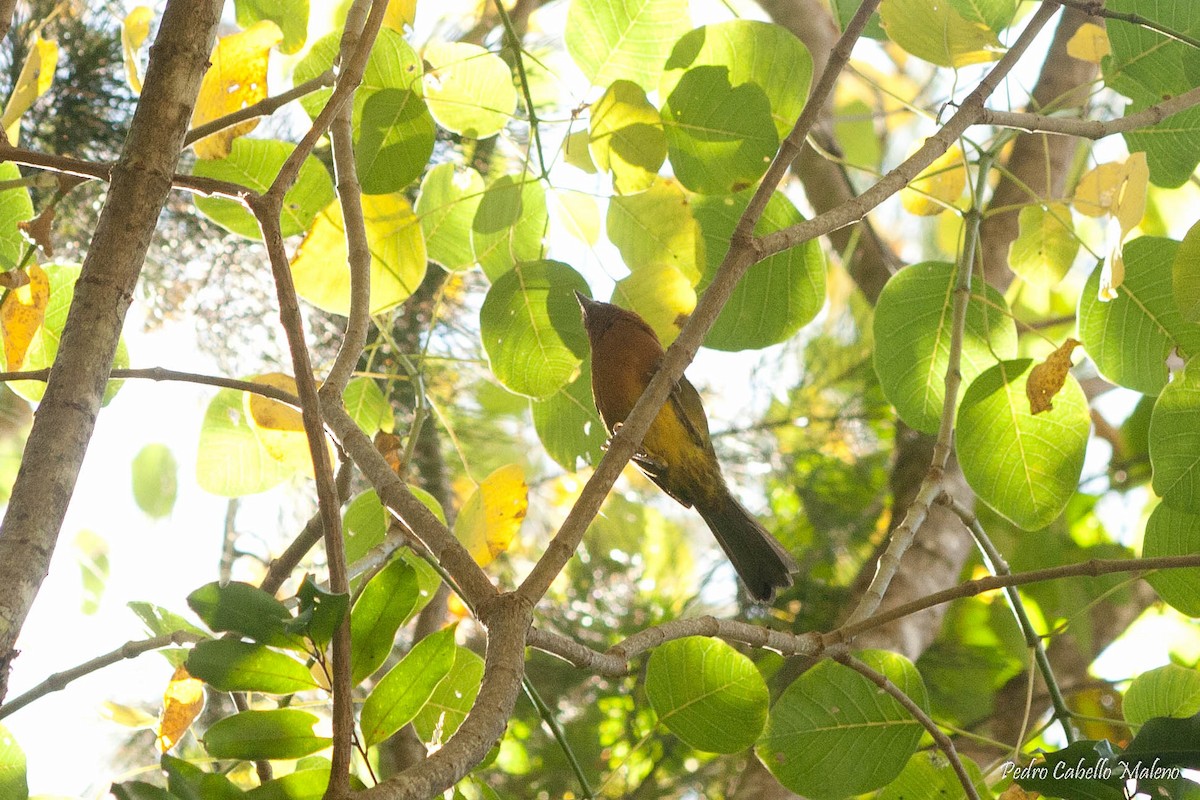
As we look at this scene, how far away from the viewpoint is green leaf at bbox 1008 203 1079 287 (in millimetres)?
1812

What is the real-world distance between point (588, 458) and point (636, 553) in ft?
4.54

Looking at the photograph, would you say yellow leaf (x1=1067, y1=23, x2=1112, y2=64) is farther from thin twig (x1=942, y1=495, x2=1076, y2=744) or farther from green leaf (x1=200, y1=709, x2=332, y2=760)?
green leaf (x1=200, y1=709, x2=332, y2=760)

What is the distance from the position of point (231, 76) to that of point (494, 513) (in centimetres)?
75

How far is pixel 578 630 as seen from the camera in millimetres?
2781

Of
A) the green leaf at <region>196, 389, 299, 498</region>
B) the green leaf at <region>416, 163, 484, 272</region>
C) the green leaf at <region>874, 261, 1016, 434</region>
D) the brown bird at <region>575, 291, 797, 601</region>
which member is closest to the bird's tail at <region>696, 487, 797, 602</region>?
the brown bird at <region>575, 291, 797, 601</region>

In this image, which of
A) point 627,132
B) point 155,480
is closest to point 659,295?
point 627,132

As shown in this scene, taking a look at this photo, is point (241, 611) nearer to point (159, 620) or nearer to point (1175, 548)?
point (159, 620)

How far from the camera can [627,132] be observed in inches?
61.6

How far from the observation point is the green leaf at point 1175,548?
1.47 meters

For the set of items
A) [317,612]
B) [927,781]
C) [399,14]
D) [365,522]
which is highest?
[399,14]

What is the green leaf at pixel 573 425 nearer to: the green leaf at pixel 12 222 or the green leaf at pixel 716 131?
the green leaf at pixel 716 131

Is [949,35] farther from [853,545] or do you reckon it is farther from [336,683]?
[853,545]

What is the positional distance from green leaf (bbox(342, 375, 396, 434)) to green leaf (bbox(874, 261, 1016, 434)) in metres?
0.90

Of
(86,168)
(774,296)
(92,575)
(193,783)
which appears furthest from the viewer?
(92,575)
